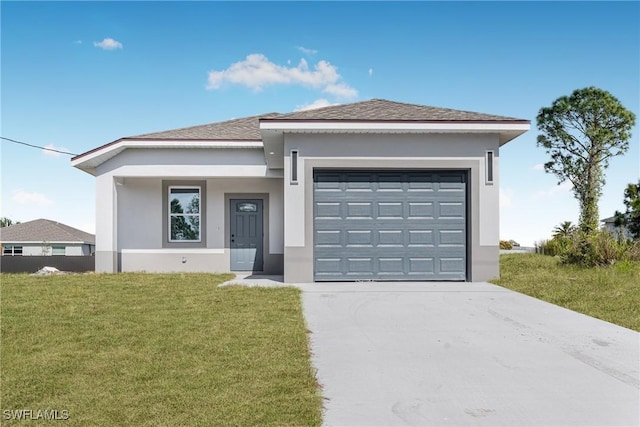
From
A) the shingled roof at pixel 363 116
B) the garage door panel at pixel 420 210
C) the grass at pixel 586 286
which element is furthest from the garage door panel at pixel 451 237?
the shingled roof at pixel 363 116

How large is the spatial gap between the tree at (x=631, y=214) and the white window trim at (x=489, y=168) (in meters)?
13.9

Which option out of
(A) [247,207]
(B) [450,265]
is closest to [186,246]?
(A) [247,207]

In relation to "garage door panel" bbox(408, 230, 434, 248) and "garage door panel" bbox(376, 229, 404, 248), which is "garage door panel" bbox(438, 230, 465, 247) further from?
"garage door panel" bbox(376, 229, 404, 248)

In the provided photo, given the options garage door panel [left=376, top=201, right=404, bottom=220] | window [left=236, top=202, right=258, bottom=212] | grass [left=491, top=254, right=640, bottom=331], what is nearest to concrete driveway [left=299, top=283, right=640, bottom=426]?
grass [left=491, top=254, right=640, bottom=331]

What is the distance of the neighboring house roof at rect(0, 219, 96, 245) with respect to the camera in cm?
3356

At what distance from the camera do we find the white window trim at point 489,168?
1142 centimetres

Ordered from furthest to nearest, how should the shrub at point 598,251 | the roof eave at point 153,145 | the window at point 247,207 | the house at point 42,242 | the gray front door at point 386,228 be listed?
the house at point 42,242 → the window at point 247,207 → the roof eave at point 153,145 → the shrub at point 598,251 → the gray front door at point 386,228

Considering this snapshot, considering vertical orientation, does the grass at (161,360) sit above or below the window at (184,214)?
below

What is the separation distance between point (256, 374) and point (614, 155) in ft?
103

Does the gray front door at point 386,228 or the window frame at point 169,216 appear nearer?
the gray front door at point 386,228

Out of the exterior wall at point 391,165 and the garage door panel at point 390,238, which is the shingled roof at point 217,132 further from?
the garage door panel at point 390,238

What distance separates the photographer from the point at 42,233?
34344mm

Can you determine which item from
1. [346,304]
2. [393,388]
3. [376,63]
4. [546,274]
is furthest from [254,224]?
[393,388]

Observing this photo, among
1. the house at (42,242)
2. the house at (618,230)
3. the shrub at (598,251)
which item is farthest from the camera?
the house at (42,242)
